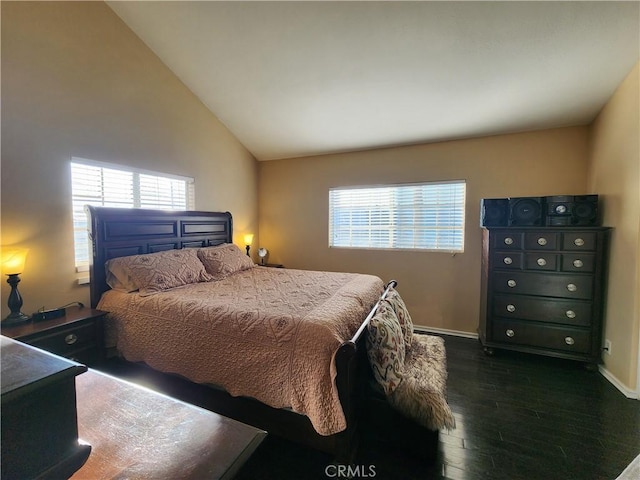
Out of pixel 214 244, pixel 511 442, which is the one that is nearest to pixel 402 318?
pixel 511 442

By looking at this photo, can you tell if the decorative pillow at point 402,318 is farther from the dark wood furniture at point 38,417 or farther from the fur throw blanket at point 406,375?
the dark wood furniture at point 38,417

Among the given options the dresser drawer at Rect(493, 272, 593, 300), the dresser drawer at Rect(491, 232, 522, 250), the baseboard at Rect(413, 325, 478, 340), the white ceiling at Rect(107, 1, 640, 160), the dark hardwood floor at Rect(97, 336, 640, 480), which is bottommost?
the dark hardwood floor at Rect(97, 336, 640, 480)

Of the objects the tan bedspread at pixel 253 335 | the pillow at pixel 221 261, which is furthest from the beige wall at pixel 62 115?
the pillow at pixel 221 261

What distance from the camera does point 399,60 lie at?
249cm

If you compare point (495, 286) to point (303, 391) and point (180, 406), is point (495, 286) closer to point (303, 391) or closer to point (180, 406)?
point (303, 391)

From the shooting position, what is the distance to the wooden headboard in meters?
2.43

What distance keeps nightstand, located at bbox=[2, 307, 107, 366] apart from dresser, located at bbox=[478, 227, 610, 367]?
3.50 m

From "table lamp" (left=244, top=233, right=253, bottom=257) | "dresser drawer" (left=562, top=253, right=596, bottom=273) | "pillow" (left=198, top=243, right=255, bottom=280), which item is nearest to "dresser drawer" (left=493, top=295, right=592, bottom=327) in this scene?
"dresser drawer" (left=562, top=253, right=596, bottom=273)

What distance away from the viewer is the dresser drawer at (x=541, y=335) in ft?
8.71

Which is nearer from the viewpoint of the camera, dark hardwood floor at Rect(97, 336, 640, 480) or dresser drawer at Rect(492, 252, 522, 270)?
dark hardwood floor at Rect(97, 336, 640, 480)

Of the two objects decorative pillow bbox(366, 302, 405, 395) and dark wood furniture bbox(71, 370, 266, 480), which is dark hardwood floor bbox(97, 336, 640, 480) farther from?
dark wood furniture bbox(71, 370, 266, 480)

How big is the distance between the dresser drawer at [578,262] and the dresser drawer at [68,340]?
4.04 meters

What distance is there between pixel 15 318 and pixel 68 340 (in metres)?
0.37

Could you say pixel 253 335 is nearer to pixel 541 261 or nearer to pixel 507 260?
pixel 507 260
